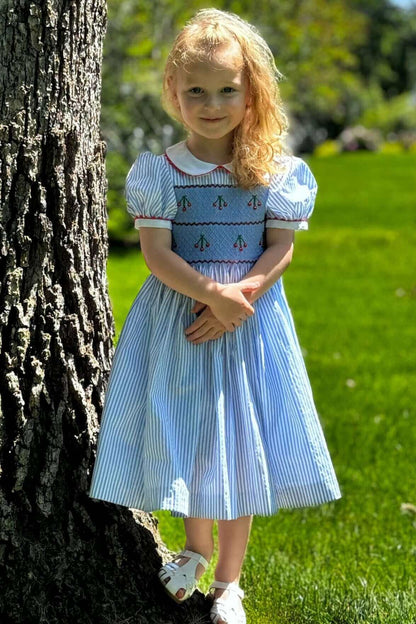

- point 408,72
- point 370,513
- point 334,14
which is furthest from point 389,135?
point 370,513

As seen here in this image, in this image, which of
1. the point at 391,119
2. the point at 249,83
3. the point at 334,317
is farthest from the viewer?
the point at 391,119

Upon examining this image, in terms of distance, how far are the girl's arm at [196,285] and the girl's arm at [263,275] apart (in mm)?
32

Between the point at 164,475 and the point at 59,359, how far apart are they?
1.36 feet

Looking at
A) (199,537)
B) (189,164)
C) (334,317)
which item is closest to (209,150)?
(189,164)

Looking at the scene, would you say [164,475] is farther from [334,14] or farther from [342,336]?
[334,14]

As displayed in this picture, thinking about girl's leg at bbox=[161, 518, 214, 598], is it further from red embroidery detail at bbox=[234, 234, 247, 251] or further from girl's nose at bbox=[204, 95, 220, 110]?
girl's nose at bbox=[204, 95, 220, 110]

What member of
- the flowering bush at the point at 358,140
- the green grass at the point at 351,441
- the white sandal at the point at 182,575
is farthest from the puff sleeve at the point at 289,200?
the flowering bush at the point at 358,140

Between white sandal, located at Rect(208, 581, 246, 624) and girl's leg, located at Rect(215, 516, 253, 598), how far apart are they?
16 mm

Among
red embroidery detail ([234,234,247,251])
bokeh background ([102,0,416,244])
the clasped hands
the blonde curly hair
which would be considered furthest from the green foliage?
the clasped hands

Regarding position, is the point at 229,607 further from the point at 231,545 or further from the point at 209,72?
the point at 209,72

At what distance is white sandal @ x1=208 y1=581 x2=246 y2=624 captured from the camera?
2.55 meters

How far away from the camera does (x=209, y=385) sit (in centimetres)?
249

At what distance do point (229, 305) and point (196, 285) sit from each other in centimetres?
10

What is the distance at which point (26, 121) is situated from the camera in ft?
7.84
